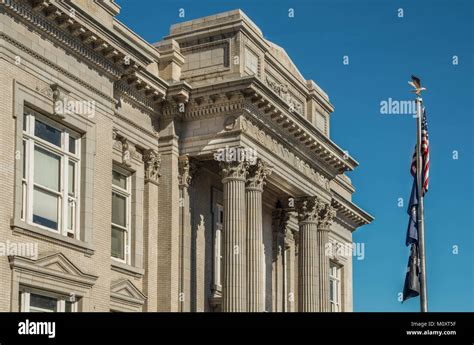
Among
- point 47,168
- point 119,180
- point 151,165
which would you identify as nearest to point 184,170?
point 151,165

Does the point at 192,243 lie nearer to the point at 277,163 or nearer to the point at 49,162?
the point at 277,163

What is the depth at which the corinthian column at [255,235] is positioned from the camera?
33531 mm

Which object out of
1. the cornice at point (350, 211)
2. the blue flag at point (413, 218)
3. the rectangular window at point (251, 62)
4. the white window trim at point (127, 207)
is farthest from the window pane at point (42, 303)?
the cornice at point (350, 211)

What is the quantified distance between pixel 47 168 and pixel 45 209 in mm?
1124

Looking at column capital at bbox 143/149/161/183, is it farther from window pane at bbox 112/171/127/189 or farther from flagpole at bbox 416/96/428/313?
flagpole at bbox 416/96/428/313

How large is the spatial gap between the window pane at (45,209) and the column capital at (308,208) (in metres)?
13.9

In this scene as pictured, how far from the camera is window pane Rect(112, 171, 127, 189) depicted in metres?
32.5

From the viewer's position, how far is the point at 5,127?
25391 mm

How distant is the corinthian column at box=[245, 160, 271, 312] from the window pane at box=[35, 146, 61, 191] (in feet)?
27.9

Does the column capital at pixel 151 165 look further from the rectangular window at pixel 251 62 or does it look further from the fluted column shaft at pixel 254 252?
the rectangular window at pixel 251 62
